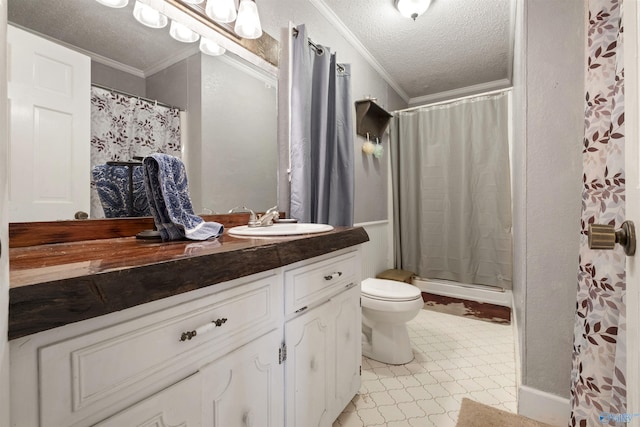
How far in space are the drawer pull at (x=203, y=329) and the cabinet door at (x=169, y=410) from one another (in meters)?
0.09

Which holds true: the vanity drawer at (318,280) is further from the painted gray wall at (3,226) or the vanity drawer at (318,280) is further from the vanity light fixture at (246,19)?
the vanity light fixture at (246,19)

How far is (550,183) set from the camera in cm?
121

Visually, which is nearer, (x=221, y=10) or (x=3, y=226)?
(x=3, y=226)

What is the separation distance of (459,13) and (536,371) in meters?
2.24

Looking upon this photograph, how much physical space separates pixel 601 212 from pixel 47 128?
5.16 ft

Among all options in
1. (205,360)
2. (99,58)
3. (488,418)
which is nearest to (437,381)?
(488,418)

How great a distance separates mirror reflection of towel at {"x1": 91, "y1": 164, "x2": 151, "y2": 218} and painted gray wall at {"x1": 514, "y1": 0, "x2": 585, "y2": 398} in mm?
1572

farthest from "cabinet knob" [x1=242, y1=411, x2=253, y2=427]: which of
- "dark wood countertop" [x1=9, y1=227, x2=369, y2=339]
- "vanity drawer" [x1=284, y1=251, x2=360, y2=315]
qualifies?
"dark wood countertop" [x1=9, y1=227, x2=369, y2=339]

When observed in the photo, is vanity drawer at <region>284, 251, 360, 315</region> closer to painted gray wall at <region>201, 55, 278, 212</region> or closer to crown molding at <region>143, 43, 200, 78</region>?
painted gray wall at <region>201, 55, 278, 212</region>

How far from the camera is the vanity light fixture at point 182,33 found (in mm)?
1116

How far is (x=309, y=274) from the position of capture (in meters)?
0.96

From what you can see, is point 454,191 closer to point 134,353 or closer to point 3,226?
point 134,353

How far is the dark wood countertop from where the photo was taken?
378 mm

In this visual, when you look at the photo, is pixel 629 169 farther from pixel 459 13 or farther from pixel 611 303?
pixel 459 13
